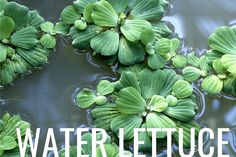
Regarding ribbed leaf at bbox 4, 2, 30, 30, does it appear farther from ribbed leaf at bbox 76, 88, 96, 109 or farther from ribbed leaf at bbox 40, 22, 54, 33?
ribbed leaf at bbox 76, 88, 96, 109

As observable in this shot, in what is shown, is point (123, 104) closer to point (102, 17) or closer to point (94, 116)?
point (94, 116)

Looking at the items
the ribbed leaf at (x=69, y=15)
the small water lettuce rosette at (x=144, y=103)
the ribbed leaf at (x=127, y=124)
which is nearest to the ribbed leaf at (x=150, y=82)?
the small water lettuce rosette at (x=144, y=103)

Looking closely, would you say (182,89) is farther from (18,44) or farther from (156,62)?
(18,44)

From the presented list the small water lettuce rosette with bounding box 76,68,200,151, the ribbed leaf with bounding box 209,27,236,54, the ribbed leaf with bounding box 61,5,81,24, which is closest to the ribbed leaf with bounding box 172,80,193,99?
the small water lettuce rosette with bounding box 76,68,200,151

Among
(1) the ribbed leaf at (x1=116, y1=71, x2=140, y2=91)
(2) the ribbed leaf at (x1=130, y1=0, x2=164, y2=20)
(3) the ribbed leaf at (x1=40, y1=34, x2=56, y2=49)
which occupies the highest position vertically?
(2) the ribbed leaf at (x1=130, y1=0, x2=164, y2=20)

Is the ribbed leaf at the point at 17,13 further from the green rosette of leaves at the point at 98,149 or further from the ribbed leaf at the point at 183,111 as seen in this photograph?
the ribbed leaf at the point at 183,111

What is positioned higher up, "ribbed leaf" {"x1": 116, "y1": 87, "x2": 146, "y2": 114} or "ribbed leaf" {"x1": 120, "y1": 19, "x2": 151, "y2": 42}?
"ribbed leaf" {"x1": 120, "y1": 19, "x2": 151, "y2": 42}
